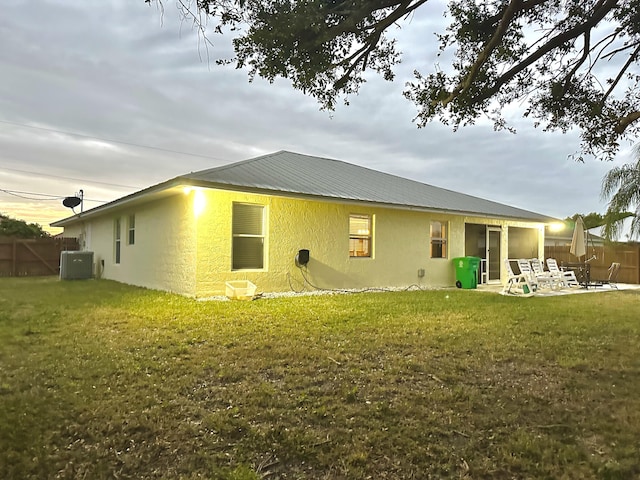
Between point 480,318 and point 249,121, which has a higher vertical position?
point 249,121

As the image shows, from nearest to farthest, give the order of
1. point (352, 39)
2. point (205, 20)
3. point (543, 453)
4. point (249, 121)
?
point (543, 453)
point (205, 20)
point (352, 39)
point (249, 121)

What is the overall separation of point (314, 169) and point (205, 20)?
9.71 metres

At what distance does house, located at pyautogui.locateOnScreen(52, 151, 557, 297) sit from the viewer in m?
9.66

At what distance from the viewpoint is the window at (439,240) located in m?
14.1

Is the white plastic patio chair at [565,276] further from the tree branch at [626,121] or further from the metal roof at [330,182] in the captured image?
the tree branch at [626,121]

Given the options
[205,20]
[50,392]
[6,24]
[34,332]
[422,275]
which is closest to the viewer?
[50,392]

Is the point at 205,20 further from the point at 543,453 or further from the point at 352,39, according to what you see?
the point at 543,453

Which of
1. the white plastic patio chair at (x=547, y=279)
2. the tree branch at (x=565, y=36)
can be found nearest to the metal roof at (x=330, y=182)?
the white plastic patio chair at (x=547, y=279)

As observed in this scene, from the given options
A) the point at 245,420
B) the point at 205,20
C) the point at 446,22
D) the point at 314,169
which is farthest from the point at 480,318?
the point at 314,169

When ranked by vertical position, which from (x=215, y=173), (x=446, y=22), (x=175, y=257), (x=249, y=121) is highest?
(x=249, y=121)

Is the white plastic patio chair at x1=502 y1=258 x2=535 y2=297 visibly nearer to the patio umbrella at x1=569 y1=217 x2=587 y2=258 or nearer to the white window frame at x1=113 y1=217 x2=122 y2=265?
the patio umbrella at x1=569 y1=217 x2=587 y2=258

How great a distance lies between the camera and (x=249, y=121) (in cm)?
1667

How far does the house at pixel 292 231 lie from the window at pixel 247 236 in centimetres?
2

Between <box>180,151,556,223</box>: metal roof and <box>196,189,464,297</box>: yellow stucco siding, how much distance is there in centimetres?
43
